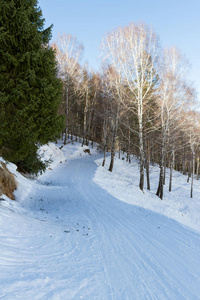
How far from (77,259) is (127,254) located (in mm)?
1139

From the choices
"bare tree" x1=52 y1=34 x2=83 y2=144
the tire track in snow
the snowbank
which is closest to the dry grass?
the tire track in snow

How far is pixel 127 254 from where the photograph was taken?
12.1 feet

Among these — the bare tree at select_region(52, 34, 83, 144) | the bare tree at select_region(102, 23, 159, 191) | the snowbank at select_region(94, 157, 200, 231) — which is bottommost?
the snowbank at select_region(94, 157, 200, 231)

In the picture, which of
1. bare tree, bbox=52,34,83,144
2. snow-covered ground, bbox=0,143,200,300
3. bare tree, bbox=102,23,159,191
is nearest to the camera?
snow-covered ground, bbox=0,143,200,300

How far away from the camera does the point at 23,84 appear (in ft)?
20.0

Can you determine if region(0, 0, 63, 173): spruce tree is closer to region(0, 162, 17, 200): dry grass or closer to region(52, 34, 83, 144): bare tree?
region(0, 162, 17, 200): dry grass

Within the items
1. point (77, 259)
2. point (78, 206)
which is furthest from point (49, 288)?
point (78, 206)

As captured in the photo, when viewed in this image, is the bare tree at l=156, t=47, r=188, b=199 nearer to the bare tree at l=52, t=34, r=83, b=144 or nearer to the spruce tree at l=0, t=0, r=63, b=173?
the spruce tree at l=0, t=0, r=63, b=173

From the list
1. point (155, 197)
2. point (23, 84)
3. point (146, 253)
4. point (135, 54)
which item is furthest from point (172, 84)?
point (146, 253)

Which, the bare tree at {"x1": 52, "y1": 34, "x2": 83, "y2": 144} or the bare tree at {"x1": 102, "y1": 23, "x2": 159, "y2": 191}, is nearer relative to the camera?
the bare tree at {"x1": 102, "y1": 23, "x2": 159, "y2": 191}

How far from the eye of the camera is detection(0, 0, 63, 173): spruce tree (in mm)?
5918

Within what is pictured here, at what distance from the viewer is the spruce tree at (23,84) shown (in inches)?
233

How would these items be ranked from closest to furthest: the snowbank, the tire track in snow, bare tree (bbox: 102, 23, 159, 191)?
the tire track in snow
the snowbank
bare tree (bbox: 102, 23, 159, 191)

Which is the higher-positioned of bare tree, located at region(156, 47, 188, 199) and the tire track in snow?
bare tree, located at region(156, 47, 188, 199)
